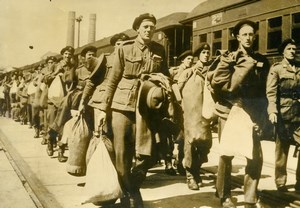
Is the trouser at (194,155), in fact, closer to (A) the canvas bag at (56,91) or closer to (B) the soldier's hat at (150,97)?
(B) the soldier's hat at (150,97)

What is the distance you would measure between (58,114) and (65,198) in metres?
3.12

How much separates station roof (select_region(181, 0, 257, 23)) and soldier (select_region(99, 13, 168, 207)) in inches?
255

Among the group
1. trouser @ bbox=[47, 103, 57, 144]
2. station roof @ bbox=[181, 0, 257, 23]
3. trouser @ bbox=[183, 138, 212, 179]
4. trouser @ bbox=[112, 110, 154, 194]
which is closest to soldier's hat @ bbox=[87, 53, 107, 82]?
trouser @ bbox=[112, 110, 154, 194]

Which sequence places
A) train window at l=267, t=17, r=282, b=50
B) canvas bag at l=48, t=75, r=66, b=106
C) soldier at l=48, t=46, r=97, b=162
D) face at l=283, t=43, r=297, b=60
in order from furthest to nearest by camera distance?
train window at l=267, t=17, r=282, b=50 → canvas bag at l=48, t=75, r=66, b=106 → soldier at l=48, t=46, r=97, b=162 → face at l=283, t=43, r=297, b=60

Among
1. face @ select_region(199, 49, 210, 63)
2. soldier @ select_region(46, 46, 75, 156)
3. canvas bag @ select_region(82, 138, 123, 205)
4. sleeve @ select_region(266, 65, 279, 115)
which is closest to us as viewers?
canvas bag @ select_region(82, 138, 123, 205)

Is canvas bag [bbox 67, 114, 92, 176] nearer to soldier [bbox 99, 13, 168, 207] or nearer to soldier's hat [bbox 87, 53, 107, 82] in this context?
soldier's hat [bbox 87, 53, 107, 82]

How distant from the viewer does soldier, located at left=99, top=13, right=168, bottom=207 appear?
4117mm

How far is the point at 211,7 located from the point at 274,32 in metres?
2.76

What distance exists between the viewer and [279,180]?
543 cm

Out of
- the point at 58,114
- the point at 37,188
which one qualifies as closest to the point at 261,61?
the point at 37,188

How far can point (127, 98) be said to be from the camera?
4.12 m

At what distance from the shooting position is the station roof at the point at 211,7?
10.5 meters

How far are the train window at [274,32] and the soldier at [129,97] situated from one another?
5.80 m

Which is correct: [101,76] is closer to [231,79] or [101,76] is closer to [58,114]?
[231,79]
